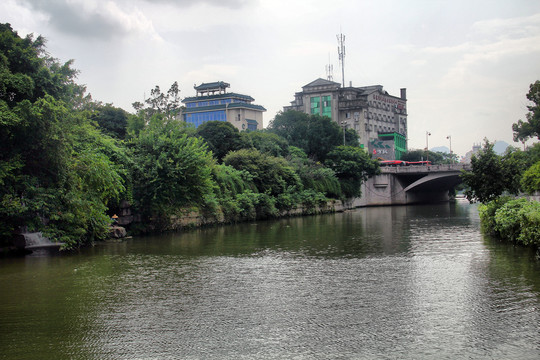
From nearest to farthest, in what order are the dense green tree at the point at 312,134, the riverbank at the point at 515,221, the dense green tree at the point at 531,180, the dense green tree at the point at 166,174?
the riverbank at the point at 515,221 → the dense green tree at the point at 531,180 → the dense green tree at the point at 166,174 → the dense green tree at the point at 312,134

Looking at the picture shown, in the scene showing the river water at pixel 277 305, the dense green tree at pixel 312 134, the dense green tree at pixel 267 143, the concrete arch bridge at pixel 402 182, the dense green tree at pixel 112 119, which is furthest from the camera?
the dense green tree at pixel 312 134

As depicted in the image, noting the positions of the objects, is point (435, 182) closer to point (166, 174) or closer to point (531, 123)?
point (531, 123)

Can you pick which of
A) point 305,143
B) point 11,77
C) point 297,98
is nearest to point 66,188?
point 11,77

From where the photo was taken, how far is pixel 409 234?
24969 millimetres

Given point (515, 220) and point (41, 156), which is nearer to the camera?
point (515, 220)

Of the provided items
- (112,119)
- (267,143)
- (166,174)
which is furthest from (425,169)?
(166,174)

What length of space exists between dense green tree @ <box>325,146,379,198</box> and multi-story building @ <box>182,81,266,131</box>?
24408mm

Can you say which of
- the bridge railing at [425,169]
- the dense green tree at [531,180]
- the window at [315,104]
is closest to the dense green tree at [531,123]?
the bridge railing at [425,169]

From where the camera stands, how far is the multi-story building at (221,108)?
84812mm

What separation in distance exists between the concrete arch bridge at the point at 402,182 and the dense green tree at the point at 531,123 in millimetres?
9294

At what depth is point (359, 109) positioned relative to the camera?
9756 cm

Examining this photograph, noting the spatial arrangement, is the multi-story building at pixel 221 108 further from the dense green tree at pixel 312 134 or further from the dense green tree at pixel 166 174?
→ the dense green tree at pixel 166 174

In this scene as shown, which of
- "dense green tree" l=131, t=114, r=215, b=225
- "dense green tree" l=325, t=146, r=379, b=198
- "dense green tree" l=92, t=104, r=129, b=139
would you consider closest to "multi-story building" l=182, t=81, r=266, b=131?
"dense green tree" l=325, t=146, r=379, b=198

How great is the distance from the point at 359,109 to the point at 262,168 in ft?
194
